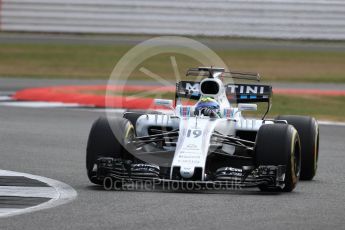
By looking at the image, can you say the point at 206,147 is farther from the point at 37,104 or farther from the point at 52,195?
the point at 37,104

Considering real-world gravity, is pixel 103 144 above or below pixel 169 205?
above

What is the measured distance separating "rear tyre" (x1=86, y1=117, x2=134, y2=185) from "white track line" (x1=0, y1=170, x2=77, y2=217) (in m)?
0.31

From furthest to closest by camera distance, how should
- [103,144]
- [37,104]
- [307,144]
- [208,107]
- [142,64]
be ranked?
[142,64], [37,104], [307,144], [208,107], [103,144]

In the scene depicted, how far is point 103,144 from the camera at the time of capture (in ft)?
36.3

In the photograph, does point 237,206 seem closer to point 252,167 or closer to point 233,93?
point 252,167

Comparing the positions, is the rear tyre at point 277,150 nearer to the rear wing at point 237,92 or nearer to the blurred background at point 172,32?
the rear wing at point 237,92

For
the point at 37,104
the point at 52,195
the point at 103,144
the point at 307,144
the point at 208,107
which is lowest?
the point at 37,104

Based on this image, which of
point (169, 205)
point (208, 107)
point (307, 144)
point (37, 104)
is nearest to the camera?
point (169, 205)

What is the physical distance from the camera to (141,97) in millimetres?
22125

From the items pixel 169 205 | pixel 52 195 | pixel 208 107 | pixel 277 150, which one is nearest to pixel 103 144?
pixel 52 195

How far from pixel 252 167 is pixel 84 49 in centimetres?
2337

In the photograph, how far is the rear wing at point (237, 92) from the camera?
1247cm

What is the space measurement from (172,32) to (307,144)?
69.5 ft

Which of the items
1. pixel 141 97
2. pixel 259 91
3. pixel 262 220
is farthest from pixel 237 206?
pixel 141 97
